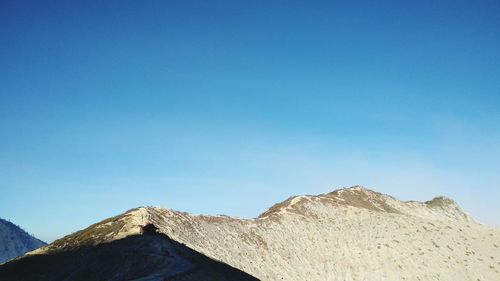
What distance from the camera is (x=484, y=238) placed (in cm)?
10681

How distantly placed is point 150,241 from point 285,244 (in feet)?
126

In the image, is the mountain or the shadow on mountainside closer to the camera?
the shadow on mountainside

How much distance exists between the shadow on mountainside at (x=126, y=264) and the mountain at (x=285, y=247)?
0.12 m

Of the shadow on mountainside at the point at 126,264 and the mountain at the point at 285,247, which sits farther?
the mountain at the point at 285,247

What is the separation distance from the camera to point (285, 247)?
8256 cm

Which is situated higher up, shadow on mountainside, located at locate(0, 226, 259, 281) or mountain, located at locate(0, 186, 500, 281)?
mountain, located at locate(0, 186, 500, 281)

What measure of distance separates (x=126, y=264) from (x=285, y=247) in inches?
1651

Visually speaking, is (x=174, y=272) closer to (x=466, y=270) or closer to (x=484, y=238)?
(x=466, y=270)

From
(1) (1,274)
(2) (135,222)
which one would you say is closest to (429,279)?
(2) (135,222)

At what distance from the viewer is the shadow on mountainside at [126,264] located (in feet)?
145

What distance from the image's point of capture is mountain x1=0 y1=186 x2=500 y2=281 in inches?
1883

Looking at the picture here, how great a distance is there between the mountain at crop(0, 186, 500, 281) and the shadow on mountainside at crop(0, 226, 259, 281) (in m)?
0.12

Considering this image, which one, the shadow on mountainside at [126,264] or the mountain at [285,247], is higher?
the mountain at [285,247]

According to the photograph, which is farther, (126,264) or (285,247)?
(285,247)
